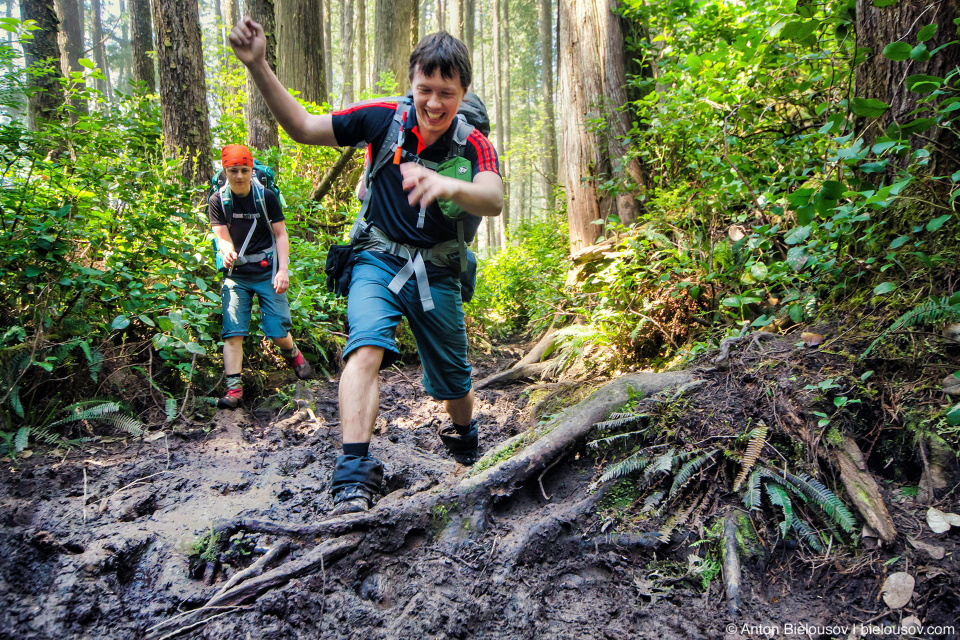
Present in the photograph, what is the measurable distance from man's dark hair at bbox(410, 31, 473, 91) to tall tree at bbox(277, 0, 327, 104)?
7.07 metres

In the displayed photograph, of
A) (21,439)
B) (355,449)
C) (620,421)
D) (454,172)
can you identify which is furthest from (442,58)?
(21,439)

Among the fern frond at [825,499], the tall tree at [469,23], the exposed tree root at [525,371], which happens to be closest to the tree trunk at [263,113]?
the exposed tree root at [525,371]

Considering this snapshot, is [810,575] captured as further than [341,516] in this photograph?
No

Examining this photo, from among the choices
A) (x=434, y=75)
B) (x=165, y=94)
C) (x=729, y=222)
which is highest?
(x=165, y=94)

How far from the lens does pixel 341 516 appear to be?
7.82ft

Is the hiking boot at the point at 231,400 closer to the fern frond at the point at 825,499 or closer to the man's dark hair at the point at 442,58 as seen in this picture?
the man's dark hair at the point at 442,58

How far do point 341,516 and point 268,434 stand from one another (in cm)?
245

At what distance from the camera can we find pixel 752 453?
8.16ft

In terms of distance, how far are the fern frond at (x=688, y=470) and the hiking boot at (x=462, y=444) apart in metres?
1.59

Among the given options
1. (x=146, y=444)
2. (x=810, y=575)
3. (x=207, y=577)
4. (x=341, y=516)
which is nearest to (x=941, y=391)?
(x=810, y=575)

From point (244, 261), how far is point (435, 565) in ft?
12.6

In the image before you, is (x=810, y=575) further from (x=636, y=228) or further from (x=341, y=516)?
(x=636, y=228)

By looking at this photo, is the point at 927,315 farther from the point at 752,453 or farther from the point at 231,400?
the point at 231,400

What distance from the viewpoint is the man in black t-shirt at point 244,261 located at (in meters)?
4.89
